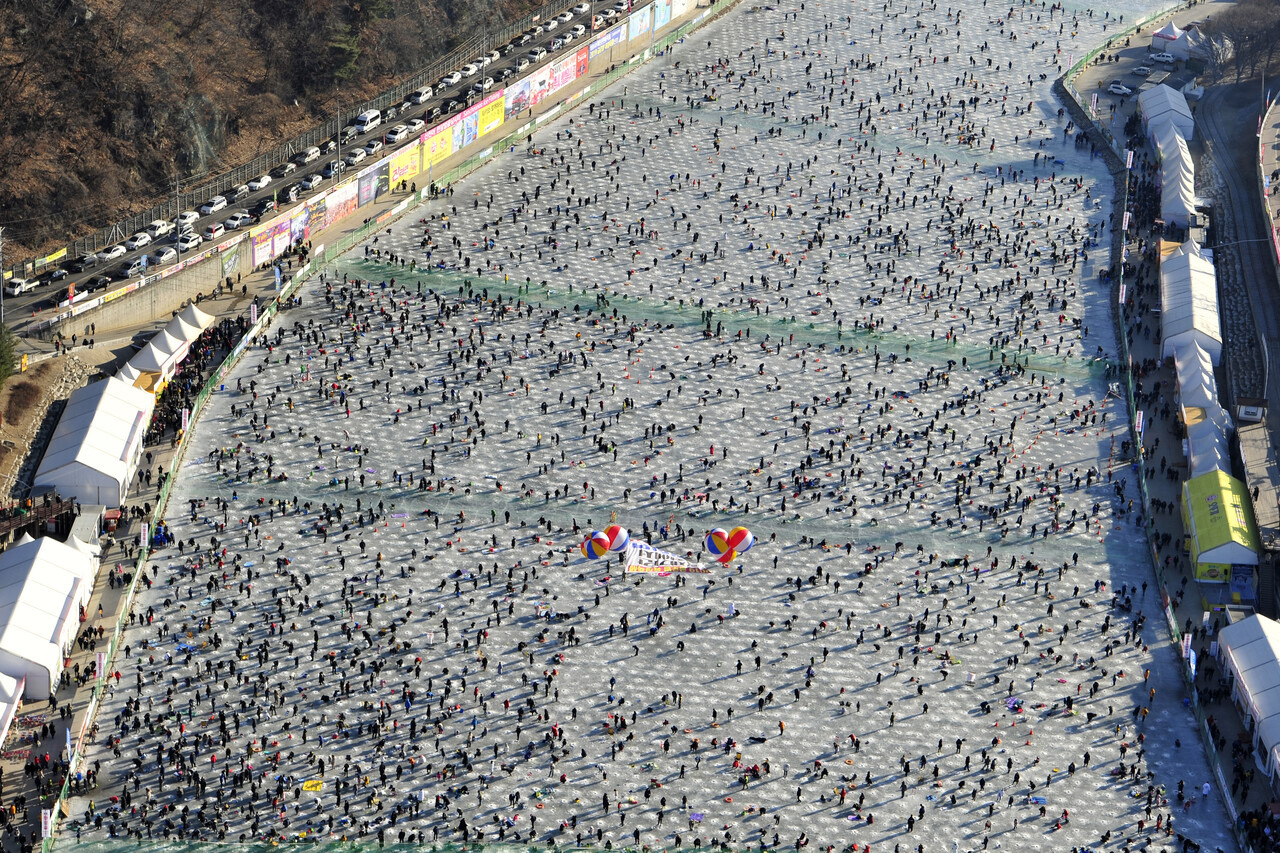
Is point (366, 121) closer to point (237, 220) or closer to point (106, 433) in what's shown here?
point (237, 220)

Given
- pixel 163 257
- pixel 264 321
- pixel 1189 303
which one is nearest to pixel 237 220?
pixel 163 257

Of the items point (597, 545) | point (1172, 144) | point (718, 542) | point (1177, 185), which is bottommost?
point (718, 542)

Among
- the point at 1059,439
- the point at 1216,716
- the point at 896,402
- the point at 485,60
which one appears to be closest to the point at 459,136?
the point at 485,60

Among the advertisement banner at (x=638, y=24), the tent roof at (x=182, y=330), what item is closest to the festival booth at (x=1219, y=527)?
the tent roof at (x=182, y=330)

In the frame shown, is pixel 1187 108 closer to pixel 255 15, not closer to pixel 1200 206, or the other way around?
pixel 1200 206

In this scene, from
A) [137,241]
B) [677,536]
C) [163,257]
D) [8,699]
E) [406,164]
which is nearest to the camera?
[8,699]

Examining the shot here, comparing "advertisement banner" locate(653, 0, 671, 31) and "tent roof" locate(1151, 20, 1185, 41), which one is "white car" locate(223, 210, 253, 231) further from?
"tent roof" locate(1151, 20, 1185, 41)

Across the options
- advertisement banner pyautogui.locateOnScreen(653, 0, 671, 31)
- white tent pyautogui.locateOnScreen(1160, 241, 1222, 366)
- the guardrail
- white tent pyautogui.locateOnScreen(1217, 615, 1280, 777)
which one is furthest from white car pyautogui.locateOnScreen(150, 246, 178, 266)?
white tent pyautogui.locateOnScreen(1217, 615, 1280, 777)

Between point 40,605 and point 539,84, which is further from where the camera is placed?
point 539,84

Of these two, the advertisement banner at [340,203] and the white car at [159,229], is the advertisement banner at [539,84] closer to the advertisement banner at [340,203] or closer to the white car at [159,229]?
the advertisement banner at [340,203]
